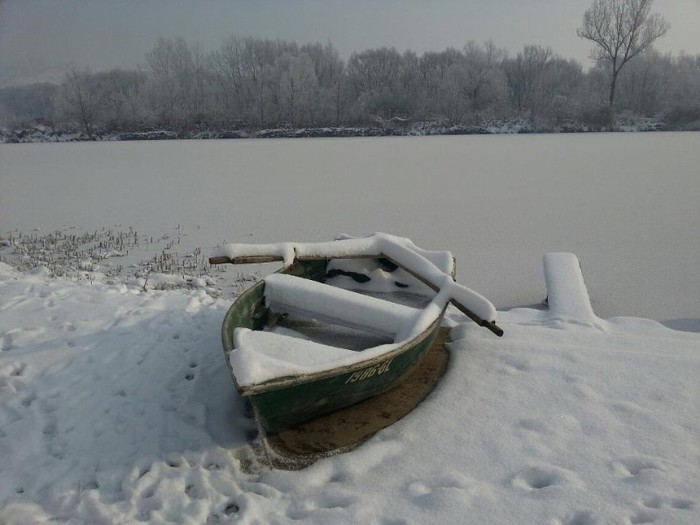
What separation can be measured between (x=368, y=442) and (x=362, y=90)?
4363cm

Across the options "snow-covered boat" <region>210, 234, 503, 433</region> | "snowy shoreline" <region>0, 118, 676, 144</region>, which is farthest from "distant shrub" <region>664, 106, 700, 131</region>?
"snow-covered boat" <region>210, 234, 503, 433</region>

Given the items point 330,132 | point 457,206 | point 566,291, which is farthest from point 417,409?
point 330,132

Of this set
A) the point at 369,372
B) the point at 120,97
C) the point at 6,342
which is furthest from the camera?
the point at 120,97

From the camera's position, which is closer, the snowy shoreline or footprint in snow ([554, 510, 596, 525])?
footprint in snow ([554, 510, 596, 525])

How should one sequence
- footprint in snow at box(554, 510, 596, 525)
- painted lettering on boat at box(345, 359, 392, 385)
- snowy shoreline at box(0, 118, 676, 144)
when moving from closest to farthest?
footprint in snow at box(554, 510, 596, 525) → painted lettering on boat at box(345, 359, 392, 385) → snowy shoreline at box(0, 118, 676, 144)

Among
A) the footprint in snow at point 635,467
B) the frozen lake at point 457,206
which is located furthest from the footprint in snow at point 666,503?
the frozen lake at point 457,206

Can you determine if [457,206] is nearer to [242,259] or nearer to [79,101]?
[242,259]

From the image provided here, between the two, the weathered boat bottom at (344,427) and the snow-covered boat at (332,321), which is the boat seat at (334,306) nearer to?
the snow-covered boat at (332,321)

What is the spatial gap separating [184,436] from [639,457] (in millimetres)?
2391

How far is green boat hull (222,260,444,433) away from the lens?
8.21 feet

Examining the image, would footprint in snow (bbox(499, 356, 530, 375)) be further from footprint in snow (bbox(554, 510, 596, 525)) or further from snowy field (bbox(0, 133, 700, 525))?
footprint in snow (bbox(554, 510, 596, 525))

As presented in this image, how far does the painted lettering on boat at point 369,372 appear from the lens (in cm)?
278

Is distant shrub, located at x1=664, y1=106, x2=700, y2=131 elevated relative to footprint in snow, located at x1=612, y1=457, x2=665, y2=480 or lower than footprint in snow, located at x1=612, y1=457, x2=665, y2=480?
elevated

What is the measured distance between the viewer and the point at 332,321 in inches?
144
